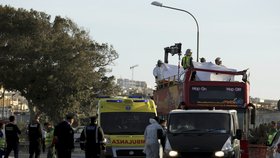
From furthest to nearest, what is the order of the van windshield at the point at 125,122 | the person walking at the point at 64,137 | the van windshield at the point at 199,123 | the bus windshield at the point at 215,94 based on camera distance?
1. the van windshield at the point at 125,122
2. the bus windshield at the point at 215,94
3. the person walking at the point at 64,137
4. the van windshield at the point at 199,123

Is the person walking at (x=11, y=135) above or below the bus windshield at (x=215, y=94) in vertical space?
below

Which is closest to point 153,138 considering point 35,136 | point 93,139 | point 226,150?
point 93,139

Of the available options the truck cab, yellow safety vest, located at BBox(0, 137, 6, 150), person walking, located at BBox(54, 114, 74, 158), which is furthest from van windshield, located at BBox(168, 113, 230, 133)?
yellow safety vest, located at BBox(0, 137, 6, 150)

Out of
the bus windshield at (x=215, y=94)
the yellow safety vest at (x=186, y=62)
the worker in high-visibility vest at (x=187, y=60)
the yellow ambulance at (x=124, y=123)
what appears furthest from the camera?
the yellow safety vest at (x=186, y=62)

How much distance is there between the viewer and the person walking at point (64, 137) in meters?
19.4

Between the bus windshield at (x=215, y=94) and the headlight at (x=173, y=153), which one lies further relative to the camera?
the bus windshield at (x=215, y=94)

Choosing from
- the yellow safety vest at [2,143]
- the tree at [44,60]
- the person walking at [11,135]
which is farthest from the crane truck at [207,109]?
the tree at [44,60]

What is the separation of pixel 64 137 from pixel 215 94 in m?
5.68

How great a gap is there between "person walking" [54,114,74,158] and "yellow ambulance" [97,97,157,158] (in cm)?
396

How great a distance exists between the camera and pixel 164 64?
30.1 metres

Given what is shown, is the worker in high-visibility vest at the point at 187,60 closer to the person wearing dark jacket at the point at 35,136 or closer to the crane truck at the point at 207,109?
the crane truck at the point at 207,109

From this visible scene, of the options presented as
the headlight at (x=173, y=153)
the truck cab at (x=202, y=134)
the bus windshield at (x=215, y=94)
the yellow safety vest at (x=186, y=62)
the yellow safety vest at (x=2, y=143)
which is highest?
the yellow safety vest at (x=186, y=62)

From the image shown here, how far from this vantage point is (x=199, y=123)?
1817 cm

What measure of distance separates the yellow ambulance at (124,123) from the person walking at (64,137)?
396 cm
